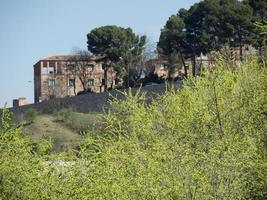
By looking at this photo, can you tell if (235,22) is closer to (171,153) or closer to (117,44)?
(117,44)

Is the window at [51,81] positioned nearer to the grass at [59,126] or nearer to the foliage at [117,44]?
the foliage at [117,44]

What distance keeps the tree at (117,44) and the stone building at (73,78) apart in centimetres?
84

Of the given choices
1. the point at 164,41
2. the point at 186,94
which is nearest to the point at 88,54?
the point at 164,41

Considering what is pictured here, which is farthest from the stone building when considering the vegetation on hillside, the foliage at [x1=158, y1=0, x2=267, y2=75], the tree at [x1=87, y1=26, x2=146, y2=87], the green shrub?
the vegetation on hillside

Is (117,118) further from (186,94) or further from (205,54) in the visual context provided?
(205,54)

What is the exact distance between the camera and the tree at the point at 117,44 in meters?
37.8

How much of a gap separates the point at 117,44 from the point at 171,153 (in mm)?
31349

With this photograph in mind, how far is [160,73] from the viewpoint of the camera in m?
41.0

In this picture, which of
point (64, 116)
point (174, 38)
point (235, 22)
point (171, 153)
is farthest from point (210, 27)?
point (171, 153)

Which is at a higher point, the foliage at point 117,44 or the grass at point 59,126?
the foliage at point 117,44

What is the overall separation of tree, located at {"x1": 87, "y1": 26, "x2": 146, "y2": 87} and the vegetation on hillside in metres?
27.4

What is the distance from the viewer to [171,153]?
23.5 feet

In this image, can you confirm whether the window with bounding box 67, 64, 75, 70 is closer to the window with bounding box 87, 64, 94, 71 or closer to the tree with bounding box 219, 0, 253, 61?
the window with bounding box 87, 64, 94, 71

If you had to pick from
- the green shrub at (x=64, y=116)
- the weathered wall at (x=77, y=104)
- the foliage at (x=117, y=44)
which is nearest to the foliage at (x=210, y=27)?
the foliage at (x=117, y=44)
